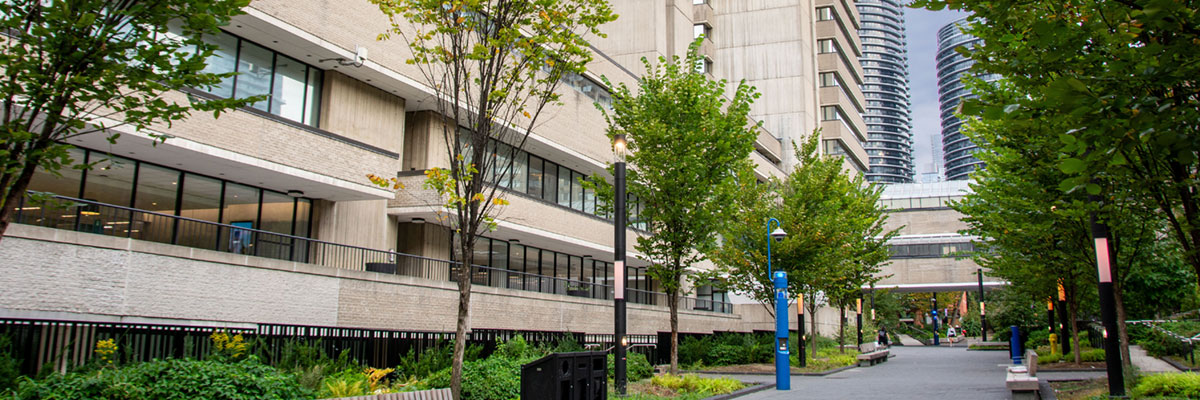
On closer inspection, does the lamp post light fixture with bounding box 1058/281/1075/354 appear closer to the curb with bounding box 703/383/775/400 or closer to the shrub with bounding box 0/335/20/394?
the curb with bounding box 703/383/775/400

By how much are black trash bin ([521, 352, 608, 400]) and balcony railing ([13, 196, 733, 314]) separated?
3.41m

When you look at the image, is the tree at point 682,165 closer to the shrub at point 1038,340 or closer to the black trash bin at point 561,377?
the black trash bin at point 561,377

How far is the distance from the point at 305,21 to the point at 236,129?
375 centimetres

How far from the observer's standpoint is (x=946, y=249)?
7444 centimetres

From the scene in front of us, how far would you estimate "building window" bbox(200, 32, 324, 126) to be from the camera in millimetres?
22156

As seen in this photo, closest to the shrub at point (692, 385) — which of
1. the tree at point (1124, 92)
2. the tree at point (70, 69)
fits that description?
the tree at point (1124, 92)

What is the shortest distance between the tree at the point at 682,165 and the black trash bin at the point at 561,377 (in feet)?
32.0

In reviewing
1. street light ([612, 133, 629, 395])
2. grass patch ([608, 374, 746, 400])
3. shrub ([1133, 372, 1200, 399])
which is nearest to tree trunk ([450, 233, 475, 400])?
street light ([612, 133, 629, 395])

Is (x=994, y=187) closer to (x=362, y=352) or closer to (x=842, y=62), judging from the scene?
(x=362, y=352)

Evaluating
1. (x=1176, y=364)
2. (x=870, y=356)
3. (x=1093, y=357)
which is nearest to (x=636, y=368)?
(x=1176, y=364)

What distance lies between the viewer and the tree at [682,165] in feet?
74.1

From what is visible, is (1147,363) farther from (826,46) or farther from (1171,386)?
(826,46)

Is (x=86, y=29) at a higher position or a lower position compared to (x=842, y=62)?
lower

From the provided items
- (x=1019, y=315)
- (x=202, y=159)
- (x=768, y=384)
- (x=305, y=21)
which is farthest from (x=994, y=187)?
(x=1019, y=315)
